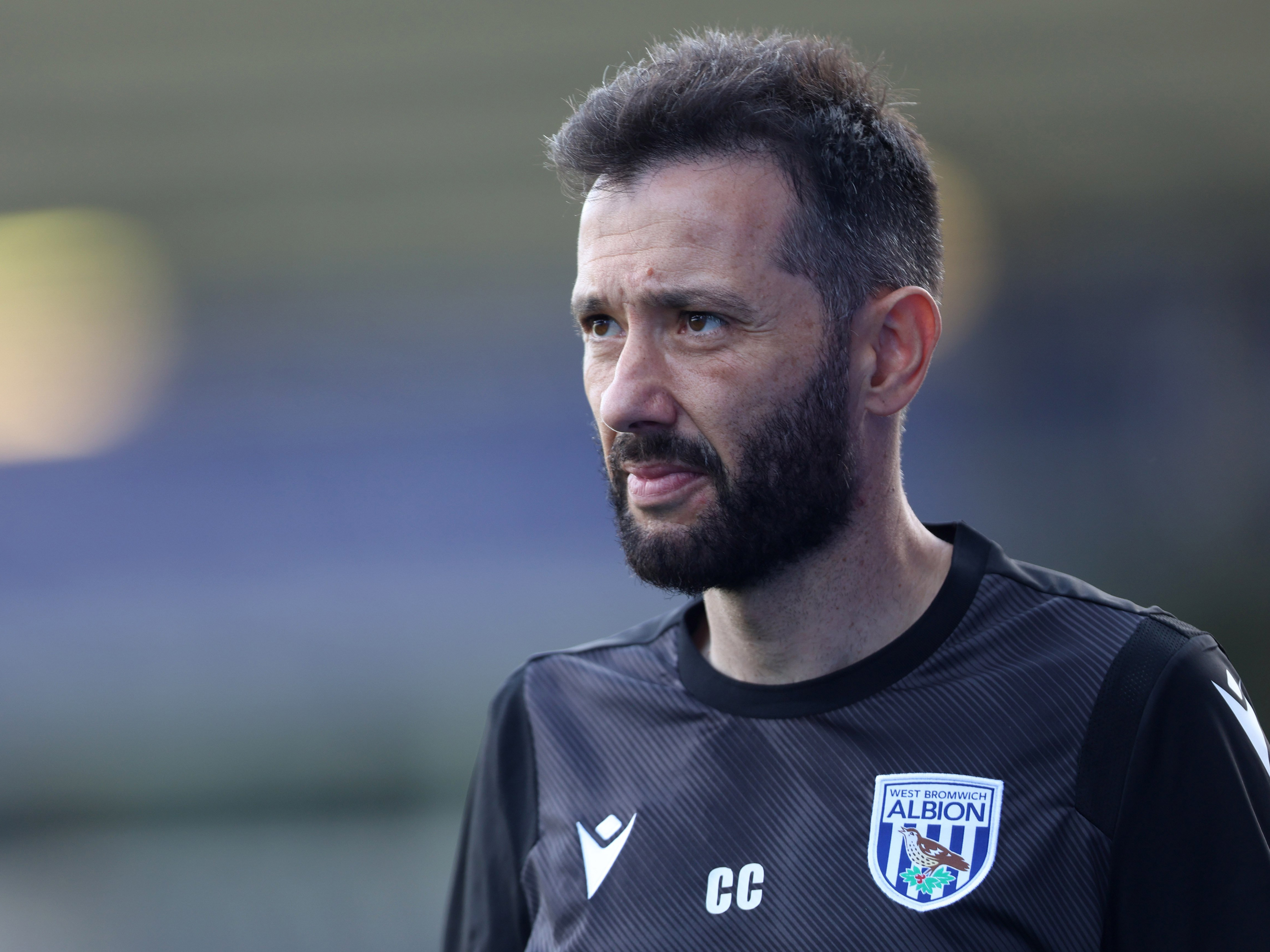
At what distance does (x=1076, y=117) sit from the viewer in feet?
16.0

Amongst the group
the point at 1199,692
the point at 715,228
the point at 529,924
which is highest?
the point at 715,228

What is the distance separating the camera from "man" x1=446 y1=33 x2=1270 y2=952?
114 centimetres

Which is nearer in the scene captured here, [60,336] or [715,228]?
[715,228]

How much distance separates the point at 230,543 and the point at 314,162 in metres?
1.82

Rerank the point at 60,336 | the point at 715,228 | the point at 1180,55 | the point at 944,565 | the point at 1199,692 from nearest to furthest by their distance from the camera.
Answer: the point at 1199,692 < the point at 715,228 < the point at 944,565 < the point at 1180,55 < the point at 60,336

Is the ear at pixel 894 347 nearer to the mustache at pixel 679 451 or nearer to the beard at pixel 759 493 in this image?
the beard at pixel 759 493

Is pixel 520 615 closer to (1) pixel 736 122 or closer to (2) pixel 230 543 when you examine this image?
(2) pixel 230 543

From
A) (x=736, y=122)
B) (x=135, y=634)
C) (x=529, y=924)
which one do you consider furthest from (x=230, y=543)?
(x=736, y=122)

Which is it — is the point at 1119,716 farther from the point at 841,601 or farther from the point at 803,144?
the point at 803,144

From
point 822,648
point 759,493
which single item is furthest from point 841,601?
point 759,493

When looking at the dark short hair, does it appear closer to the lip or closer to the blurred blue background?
the lip

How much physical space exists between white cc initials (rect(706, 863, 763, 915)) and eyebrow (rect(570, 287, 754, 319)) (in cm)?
64

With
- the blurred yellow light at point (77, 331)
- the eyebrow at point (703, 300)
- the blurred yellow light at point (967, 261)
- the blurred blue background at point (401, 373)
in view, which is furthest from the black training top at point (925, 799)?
the blurred yellow light at point (77, 331)

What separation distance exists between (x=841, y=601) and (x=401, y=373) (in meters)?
3.97
